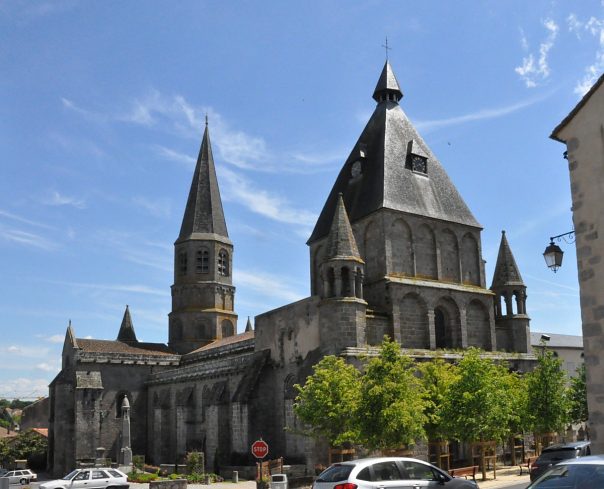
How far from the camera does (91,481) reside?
80.7 feet

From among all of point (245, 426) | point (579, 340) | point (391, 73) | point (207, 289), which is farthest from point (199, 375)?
point (579, 340)

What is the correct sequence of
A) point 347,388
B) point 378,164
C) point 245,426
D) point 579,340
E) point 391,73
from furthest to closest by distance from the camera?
1. point 579,340
2. point 391,73
3. point 378,164
4. point 245,426
5. point 347,388

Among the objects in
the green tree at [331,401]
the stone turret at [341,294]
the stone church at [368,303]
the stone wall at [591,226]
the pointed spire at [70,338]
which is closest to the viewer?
the stone wall at [591,226]

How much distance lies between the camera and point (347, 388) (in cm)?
2706

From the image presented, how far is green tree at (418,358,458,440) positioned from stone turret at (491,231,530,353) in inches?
358

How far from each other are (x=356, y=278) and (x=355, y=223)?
566 cm

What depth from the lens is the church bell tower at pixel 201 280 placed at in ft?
199

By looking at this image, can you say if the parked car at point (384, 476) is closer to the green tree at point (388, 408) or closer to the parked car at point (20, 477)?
the green tree at point (388, 408)

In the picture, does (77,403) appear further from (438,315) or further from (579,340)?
(579,340)

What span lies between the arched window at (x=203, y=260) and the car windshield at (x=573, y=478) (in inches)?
2085

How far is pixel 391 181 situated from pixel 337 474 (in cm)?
2539

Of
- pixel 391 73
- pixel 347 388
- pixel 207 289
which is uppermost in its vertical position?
pixel 391 73

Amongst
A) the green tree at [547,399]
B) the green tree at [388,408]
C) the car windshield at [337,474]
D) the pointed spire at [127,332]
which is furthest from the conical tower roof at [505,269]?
the pointed spire at [127,332]

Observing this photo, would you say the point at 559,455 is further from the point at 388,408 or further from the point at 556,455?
the point at 388,408
